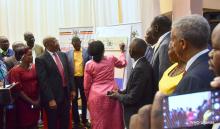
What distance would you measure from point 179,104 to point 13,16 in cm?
749

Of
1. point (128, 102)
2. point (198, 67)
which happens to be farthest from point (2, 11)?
point (198, 67)

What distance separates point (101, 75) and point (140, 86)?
1175 mm

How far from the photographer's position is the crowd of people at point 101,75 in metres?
1.73

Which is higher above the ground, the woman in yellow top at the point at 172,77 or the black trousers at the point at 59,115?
the woman in yellow top at the point at 172,77

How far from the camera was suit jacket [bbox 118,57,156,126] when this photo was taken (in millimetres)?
3293

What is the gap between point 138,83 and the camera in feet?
10.8

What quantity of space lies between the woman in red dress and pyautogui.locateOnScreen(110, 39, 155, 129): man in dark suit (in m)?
1.42

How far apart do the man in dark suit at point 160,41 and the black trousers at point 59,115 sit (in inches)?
61.3

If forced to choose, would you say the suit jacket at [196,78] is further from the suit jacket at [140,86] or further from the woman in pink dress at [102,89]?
the woman in pink dress at [102,89]

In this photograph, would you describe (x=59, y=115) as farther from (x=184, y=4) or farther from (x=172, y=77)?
(x=172, y=77)

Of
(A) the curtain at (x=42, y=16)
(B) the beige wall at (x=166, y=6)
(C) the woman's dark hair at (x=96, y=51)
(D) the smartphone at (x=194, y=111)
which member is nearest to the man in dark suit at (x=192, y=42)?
(D) the smartphone at (x=194, y=111)

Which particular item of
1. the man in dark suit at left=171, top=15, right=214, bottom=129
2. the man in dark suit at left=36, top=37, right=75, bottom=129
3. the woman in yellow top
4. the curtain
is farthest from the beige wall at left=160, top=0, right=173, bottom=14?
the man in dark suit at left=171, top=15, right=214, bottom=129

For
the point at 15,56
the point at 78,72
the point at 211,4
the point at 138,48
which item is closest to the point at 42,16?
the point at 78,72

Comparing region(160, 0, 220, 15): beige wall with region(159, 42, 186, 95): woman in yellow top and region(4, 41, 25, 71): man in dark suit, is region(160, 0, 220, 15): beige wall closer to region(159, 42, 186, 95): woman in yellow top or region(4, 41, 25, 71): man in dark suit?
region(4, 41, 25, 71): man in dark suit
